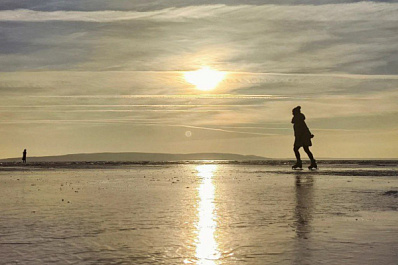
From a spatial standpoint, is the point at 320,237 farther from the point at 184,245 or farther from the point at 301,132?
the point at 301,132

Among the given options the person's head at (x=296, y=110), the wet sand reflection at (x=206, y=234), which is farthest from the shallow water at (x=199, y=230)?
the person's head at (x=296, y=110)

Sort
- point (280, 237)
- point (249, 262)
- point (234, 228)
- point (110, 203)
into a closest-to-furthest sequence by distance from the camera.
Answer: point (249, 262) → point (280, 237) → point (234, 228) → point (110, 203)

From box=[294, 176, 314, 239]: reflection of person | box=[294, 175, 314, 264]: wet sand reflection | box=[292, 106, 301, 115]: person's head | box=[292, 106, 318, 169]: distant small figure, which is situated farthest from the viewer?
box=[292, 106, 301, 115]: person's head

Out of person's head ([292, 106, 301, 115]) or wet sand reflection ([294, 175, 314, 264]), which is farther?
person's head ([292, 106, 301, 115])

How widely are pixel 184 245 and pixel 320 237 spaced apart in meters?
2.58

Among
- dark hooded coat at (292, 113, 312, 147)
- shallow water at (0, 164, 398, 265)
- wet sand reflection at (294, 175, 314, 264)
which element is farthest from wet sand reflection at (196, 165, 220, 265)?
dark hooded coat at (292, 113, 312, 147)

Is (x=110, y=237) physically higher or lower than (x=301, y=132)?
lower

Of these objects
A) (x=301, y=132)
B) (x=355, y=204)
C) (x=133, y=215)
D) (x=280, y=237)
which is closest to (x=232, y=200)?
(x=355, y=204)

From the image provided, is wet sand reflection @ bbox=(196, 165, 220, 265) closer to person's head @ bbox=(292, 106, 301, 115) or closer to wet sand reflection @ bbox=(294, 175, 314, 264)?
wet sand reflection @ bbox=(294, 175, 314, 264)

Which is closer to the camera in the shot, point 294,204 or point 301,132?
point 294,204

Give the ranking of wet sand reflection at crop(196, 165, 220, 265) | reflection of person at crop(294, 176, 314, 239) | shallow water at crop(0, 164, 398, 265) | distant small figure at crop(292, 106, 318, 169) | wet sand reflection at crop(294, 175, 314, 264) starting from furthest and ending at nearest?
distant small figure at crop(292, 106, 318, 169) < reflection of person at crop(294, 176, 314, 239) < wet sand reflection at crop(294, 175, 314, 264) < shallow water at crop(0, 164, 398, 265) < wet sand reflection at crop(196, 165, 220, 265)

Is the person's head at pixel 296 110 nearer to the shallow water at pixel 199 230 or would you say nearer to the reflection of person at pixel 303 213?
the reflection of person at pixel 303 213

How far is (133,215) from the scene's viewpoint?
13.8 m

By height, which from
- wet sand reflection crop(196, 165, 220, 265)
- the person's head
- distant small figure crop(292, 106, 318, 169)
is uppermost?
the person's head
